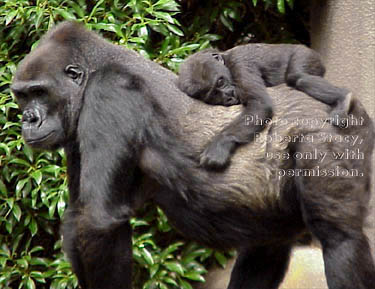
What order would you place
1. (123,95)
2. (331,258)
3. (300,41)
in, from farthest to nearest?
(300,41), (123,95), (331,258)

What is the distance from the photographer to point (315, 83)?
11.3ft

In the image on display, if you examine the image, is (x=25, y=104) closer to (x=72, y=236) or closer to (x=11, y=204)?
(x=72, y=236)

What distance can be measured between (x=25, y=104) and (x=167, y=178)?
0.75 m

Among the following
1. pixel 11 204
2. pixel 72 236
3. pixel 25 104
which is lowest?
pixel 11 204

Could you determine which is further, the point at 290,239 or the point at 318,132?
the point at 290,239

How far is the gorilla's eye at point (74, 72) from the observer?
3621 mm

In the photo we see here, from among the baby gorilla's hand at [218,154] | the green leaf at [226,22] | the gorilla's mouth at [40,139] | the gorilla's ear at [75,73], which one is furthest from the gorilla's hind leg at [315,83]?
the green leaf at [226,22]

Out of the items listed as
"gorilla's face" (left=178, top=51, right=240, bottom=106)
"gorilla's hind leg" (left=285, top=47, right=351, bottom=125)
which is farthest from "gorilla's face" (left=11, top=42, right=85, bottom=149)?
"gorilla's hind leg" (left=285, top=47, right=351, bottom=125)

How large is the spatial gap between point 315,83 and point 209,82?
50cm

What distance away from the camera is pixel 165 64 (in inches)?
195

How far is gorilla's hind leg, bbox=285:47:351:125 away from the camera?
11.0ft

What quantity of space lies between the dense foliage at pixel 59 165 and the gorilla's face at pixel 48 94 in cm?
112

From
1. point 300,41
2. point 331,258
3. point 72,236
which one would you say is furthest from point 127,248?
point 300,41

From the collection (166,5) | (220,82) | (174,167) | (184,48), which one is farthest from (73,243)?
(166,5)
